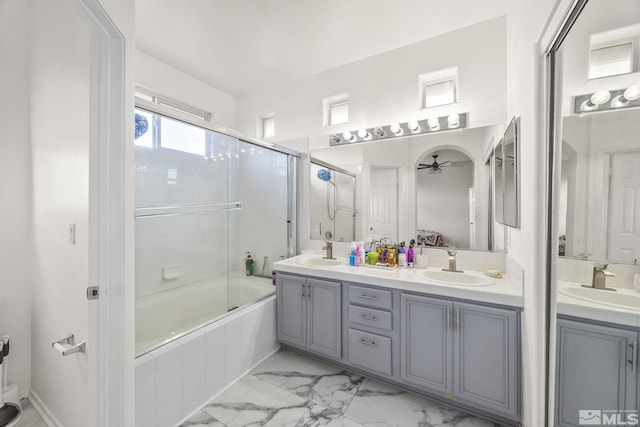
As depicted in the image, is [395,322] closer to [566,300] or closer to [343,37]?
[566,300]

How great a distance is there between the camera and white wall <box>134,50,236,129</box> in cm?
236

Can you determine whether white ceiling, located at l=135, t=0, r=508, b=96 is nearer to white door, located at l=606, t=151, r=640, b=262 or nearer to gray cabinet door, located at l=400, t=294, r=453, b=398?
white door, located at l=606, t=151, r=640, b=262

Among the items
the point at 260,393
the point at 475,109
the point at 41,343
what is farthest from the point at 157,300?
the point at 475,109

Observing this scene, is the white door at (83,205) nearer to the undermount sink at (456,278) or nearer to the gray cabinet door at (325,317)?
the gray cabinet door at (325,317)

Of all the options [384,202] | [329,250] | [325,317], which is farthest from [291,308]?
[384,202]

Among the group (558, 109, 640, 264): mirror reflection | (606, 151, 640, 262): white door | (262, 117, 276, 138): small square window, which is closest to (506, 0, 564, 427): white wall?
(558, 109, 640, 264): mirror reflection

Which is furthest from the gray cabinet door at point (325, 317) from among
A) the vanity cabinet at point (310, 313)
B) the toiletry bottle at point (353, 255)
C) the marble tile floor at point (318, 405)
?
the toiletry bottle at point (353, 255)

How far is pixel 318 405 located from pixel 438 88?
2666mm

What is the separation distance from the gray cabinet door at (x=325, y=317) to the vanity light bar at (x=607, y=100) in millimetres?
1686

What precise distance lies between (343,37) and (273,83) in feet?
3.49

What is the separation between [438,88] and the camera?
90.7 inches

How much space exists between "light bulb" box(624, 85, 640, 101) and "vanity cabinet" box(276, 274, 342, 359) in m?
1.77

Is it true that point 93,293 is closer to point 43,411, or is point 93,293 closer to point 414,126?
point 43,411

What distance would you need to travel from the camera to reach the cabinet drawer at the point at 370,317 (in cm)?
189
